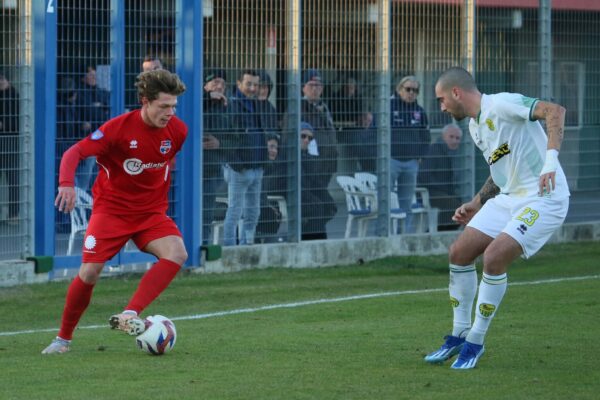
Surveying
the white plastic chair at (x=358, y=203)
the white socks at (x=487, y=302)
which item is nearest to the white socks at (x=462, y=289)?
the white socks at (x=487, y=302)

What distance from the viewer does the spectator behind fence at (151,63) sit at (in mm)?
13570

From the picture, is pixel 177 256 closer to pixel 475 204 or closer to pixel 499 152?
pixel 475 204

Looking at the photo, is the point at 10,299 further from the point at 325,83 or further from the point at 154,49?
the point at 325,83

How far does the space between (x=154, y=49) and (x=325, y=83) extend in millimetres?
2282

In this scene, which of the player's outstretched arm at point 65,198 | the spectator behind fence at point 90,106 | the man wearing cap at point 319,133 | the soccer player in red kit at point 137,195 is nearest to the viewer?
the player's outstretched arm at point 65,198

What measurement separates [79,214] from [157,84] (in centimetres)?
529

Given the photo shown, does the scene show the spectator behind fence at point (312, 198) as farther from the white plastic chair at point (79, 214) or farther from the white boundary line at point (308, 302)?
the white plastic chair at point (79, 214)

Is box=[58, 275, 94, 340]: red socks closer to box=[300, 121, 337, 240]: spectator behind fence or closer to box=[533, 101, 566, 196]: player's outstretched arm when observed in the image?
box=[533, 101, 566, 196]: player's outstretched arm

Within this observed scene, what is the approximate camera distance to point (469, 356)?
26.0 feet

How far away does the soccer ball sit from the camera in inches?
331

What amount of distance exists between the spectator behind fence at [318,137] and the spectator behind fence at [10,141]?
144 inches

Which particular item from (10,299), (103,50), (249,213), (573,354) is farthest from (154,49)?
(573,354)

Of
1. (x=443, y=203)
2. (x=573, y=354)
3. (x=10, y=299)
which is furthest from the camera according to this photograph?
(x=443, y=203)

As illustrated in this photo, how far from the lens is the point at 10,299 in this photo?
12133 mm
